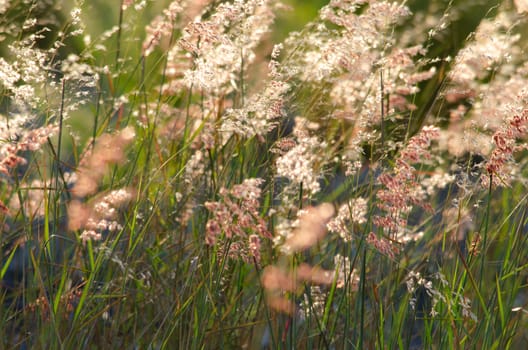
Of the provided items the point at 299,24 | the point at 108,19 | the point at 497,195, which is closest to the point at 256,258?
the point at 497,195

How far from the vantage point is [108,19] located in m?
5.33

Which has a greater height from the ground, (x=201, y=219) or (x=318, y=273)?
(x=201, y=219)

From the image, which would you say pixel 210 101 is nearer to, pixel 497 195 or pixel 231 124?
pixel 231 124

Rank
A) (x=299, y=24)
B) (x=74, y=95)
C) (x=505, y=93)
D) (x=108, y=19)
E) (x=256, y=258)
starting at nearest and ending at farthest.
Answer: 1. (x=256, y=258)
2. (x=74, y=95)
3. (x=505, y=93)
4. (x=108, y=19)
5. (x=299, y=24)

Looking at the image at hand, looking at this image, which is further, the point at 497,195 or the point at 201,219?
the point at 497,195

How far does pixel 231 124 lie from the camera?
167 cm

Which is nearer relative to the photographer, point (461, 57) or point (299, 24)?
point (461, 57)

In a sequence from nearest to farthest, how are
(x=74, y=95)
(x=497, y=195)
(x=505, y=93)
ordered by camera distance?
(x=74, y=95)
(x=505, y=93)
(x=497, y=195)

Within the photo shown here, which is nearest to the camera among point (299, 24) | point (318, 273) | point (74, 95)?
point (74, 95)

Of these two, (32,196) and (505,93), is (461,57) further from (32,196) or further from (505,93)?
(32,196)

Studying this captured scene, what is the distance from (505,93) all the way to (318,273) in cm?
87

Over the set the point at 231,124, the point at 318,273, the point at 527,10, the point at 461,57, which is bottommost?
the point at 318,273

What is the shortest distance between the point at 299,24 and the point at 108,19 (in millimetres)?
1488

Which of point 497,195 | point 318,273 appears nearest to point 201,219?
point 318,273
